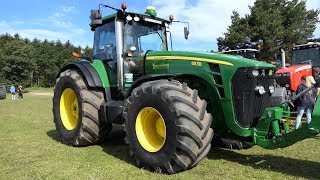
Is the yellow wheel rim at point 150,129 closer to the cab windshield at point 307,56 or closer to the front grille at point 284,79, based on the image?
the front grille at point 284,79

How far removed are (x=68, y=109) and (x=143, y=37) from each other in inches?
97.7

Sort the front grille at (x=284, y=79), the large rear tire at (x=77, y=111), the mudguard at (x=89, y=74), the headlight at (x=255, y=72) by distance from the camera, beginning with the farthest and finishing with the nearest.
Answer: the front grille at (x=284, y=79) → the mudguard at (x=89, y=74) → the large rear tire at (x=77, y=111) → the headlight at (x=255, y=72)

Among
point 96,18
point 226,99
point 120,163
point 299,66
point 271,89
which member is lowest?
point 120,163

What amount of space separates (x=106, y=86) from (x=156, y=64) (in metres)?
1.48

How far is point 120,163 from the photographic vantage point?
6.06 meters

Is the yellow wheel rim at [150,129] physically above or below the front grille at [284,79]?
below

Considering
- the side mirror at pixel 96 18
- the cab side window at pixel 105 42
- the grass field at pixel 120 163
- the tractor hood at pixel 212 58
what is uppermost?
the side mirror at pixel 96 18

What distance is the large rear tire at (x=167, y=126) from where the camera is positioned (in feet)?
16.5

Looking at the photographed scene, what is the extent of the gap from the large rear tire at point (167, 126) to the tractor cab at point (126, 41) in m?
1.32

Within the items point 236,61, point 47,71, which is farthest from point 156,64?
point 47,71

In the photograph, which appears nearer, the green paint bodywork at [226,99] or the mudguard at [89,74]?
the green paint bodywork at [226,99]

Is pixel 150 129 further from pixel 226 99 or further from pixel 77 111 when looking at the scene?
pixel 77 111

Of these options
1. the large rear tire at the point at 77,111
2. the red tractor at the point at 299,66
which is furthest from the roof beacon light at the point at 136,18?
the red tractor at the point at 299,66

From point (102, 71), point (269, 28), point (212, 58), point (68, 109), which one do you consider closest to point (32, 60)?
point (269, 28)
